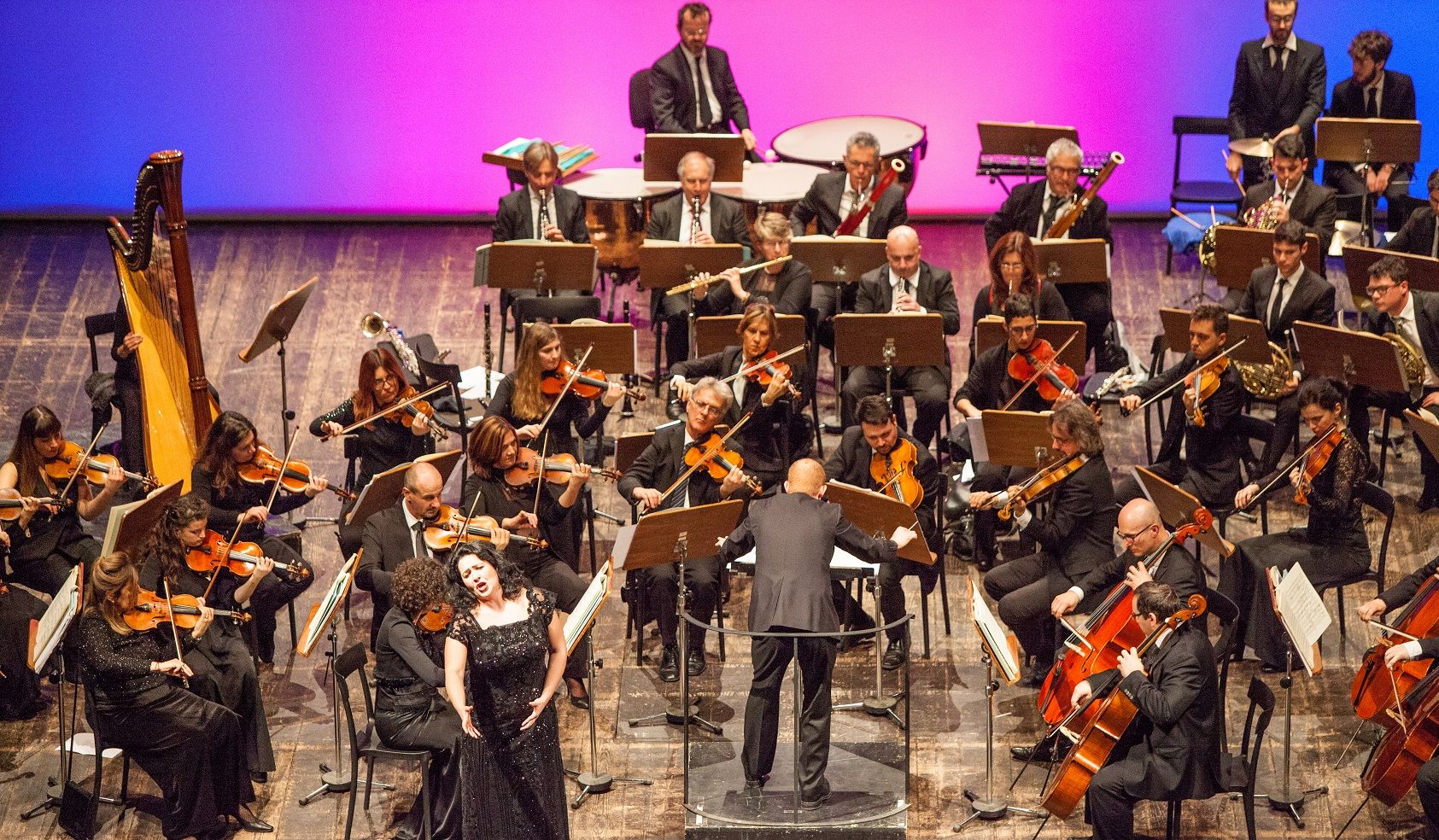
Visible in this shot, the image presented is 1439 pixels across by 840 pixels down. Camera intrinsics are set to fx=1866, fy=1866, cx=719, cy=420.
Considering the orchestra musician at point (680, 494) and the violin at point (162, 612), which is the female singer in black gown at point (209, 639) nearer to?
the violin at point (162, 612)

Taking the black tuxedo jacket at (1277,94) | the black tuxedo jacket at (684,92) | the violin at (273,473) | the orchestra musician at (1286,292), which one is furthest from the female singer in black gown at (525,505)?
the black tuxedo jacket at (1277,94)

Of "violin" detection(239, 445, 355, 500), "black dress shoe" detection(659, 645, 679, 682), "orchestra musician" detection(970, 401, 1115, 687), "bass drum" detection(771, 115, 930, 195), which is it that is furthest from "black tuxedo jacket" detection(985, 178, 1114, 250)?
"violin" detection(239, 445, 355, 500)

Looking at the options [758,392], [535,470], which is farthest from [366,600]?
[758,392]

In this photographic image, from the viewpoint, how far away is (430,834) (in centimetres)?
647

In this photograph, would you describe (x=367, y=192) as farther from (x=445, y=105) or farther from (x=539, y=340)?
(x=539, y=340)

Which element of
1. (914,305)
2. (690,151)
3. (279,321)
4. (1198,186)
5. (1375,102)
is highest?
(1375,102)

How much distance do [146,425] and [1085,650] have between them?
4.03 metres

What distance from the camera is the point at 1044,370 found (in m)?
7.99

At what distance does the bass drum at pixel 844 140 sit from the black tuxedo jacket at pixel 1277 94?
5.72 feet

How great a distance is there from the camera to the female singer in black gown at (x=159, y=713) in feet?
21.1

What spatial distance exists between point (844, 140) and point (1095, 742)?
494 cm

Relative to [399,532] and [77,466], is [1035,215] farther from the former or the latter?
[77,466]

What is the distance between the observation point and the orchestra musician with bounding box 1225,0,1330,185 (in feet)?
33.2

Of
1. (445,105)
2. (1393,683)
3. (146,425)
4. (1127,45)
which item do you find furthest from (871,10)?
(1393,683)
